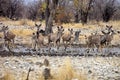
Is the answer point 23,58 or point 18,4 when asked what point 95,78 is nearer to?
point 23,58

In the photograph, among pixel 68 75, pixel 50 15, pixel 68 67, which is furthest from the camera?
pixel 50 15

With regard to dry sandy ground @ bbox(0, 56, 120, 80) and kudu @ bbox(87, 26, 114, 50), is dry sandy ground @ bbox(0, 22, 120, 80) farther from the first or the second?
kudu @ bbox(87, 26, 114, 50)

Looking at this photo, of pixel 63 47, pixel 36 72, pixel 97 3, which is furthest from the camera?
pixel 97 3

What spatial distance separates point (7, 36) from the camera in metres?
24.0

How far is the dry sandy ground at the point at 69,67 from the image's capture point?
1405 cm

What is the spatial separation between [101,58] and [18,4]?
61.6m

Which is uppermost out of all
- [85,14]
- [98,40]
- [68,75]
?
[68,75]

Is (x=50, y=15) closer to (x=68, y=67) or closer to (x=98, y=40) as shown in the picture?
(x=98, y=40)

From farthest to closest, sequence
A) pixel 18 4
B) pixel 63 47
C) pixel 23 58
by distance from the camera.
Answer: pixel 18 4, pixel 63 47, pixel 23 58

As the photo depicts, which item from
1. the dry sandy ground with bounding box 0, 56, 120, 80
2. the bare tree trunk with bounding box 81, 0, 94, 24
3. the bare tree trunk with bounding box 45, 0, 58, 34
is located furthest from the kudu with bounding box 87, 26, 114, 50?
the bare tree trunk with bounding box 81, 0, 94, 24

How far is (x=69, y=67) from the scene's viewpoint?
1412cm

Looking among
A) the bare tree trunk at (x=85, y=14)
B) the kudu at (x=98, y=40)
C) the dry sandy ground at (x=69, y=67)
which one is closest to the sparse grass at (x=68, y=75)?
the dry sandy ground at (x=69, y=67)

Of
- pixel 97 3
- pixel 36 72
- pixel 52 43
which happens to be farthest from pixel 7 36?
pixel 97 3

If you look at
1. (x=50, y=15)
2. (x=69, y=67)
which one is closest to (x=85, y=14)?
(x=50, y=15)
